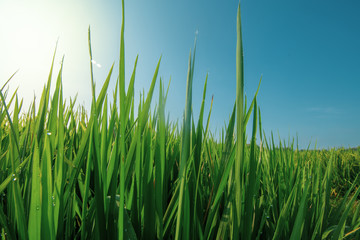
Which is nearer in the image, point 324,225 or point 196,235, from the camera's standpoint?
point 196,235

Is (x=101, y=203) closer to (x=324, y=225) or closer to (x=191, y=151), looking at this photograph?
(x=191, y=151)

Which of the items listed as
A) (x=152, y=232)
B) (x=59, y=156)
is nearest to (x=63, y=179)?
(x=59, y=156)

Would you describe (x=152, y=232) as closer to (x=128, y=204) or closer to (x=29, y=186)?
(x=128, y=204)

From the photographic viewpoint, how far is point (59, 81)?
41 centimetres

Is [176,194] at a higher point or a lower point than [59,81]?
lower

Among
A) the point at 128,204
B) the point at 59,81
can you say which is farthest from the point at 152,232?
the point at 59,81

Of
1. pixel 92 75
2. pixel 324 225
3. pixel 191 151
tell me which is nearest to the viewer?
pixel 92 75

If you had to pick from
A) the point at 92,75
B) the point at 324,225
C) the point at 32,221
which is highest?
the point at 92,75

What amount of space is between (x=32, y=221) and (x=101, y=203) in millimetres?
88

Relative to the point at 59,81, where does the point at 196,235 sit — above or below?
below

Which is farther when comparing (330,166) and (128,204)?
(330,166)

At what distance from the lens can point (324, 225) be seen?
2.09 ft

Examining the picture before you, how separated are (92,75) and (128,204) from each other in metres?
0.23

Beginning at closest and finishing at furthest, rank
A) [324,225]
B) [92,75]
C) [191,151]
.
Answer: [92,75] < [191,151] < [324,225]
